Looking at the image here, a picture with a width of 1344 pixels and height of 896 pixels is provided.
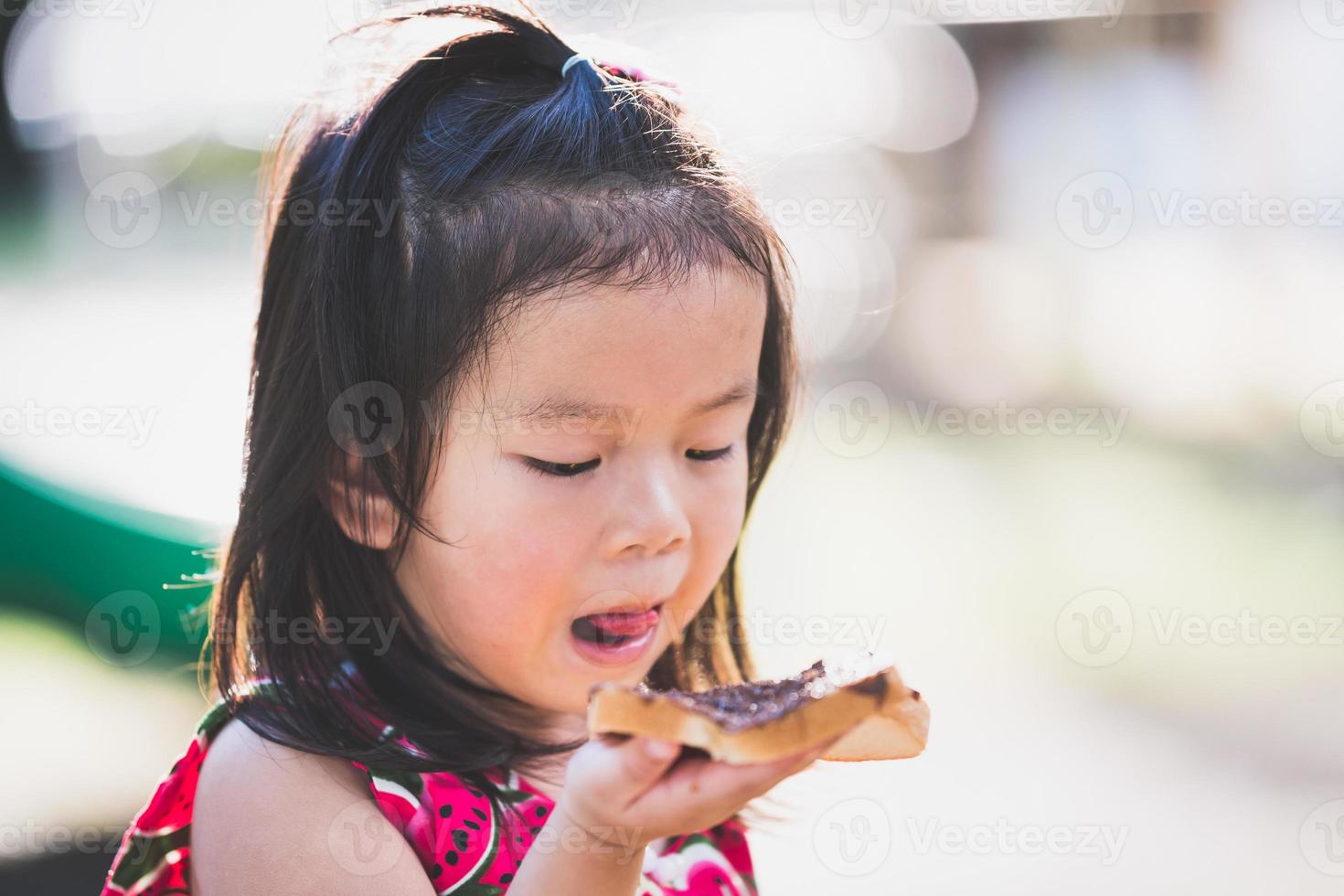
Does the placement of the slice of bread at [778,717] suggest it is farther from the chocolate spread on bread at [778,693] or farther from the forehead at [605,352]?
the forehead at [605,352]

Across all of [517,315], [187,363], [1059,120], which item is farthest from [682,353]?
[1059,120]

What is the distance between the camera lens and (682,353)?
134 centimetres

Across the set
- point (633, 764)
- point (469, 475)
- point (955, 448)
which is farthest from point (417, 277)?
point (955, 448)

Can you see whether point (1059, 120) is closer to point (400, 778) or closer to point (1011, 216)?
point (1011, 216)

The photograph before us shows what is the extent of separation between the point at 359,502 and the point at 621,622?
13.8 inches

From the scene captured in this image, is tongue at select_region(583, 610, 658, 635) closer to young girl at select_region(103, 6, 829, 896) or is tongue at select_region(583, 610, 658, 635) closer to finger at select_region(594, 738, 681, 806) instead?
young girl at select_region(103, 6, 829, 896)

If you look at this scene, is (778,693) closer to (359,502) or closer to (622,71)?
(359,502)

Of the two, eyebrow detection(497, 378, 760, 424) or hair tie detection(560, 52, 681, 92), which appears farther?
hair tie detection(560, 52, 681, 92)

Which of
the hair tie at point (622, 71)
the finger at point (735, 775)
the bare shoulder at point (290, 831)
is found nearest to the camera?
the finger at point (735, 775)

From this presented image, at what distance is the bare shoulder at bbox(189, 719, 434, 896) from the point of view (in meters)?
1.25

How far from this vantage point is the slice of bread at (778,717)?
111cm

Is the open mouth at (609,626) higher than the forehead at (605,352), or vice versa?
the forehead at (605,352)

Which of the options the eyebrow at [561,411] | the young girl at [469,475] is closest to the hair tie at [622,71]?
the young girl at [469,475]

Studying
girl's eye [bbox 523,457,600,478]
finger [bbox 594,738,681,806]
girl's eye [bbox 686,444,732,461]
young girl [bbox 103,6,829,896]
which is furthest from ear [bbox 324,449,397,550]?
finger [bbox 594,738,681,806]
